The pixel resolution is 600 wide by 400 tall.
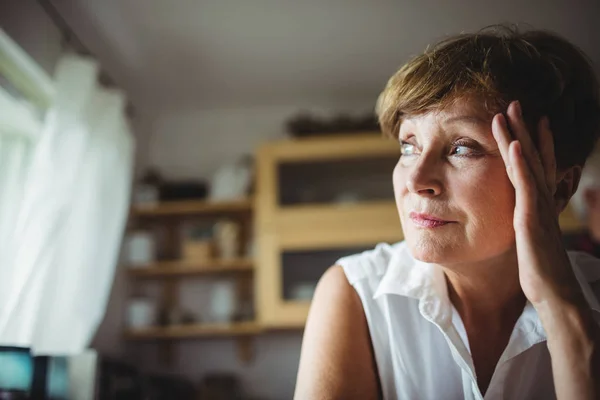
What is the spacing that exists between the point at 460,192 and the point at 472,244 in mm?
78

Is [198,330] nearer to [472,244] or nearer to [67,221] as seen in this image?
[67,221]

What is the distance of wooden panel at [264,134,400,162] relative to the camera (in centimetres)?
243

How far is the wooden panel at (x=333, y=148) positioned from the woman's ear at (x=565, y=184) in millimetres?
1622

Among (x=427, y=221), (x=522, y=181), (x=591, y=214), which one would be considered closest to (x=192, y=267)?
(x=591, y=214)

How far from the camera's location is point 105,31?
6.66ft

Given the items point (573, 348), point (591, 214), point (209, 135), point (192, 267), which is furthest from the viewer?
point (209, 135)

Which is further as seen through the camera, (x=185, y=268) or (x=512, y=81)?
(x=185, y=268)

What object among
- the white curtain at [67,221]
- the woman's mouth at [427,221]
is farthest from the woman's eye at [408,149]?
the white curtain at [67,221]

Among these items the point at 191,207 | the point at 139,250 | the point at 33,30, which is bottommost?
the point at 139,250

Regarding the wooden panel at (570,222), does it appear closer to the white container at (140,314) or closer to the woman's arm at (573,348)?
the woman's arm at (573,348)

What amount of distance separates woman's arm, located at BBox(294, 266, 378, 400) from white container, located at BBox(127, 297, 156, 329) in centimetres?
185

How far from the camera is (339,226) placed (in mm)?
2350

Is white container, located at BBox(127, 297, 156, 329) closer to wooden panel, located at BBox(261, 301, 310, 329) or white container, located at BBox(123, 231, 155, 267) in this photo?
white container, located at BBox(123, 231, 155, 267)

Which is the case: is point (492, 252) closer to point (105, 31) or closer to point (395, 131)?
point (395, 131)
